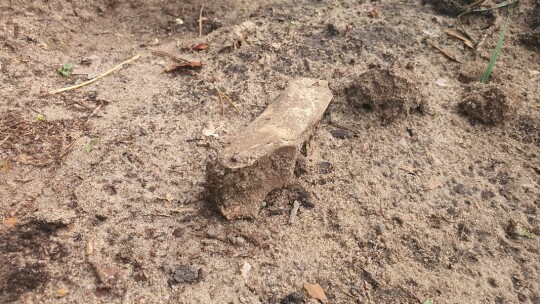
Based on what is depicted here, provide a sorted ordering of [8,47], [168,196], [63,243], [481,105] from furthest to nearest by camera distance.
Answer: [8,47]
[481,105]
[168,196]
[63,243]

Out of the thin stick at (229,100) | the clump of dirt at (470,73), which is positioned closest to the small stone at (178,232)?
the thin stick at (229,100)

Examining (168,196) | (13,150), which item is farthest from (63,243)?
(13,150)

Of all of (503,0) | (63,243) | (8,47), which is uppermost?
(503,0)

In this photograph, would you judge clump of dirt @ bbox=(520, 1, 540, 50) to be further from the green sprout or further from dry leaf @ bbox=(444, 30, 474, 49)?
the green sprout

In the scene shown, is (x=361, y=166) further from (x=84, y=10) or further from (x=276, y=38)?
(x=84, y=10)

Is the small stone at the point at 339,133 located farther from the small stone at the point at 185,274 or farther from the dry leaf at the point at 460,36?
the dry leaf at the point at 460,36

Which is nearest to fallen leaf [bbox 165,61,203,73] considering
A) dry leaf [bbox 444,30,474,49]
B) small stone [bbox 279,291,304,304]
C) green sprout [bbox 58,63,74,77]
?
green sprout [bbox 58,63,74,77]
